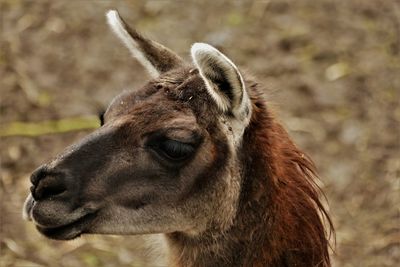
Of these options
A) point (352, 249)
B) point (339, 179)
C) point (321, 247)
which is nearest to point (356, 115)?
point (339, 179)

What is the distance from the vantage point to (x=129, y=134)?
6.32m

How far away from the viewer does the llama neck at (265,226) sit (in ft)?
21.3

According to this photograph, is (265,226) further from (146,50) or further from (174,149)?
(146,50)

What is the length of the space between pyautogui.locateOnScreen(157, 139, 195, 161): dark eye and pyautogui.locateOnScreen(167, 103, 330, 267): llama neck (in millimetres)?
384

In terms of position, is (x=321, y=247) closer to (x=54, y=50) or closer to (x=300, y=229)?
(x=300, y=229)

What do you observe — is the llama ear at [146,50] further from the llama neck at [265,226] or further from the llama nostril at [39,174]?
the llama nostril at [39,174]

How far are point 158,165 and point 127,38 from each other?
1090mm

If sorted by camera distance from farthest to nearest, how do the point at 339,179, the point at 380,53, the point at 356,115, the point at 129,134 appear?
the point at 380,53 → the point at 356,115 → the point at 339,179 → the point at 129,134

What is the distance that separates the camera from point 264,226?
650cm

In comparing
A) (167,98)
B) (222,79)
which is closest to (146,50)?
(167,98)

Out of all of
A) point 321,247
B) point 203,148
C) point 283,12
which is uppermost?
point 203,148

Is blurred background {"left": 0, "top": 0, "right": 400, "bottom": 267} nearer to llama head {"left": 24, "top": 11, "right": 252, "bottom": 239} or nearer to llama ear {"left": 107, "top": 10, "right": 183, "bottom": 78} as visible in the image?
llama ear {"left": 107, "top": 10, "right": 183, "bottom": 78}

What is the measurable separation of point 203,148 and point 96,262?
3487 millimetres

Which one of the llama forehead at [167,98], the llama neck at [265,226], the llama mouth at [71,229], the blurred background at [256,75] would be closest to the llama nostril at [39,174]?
the llama mouth at [71,229]
